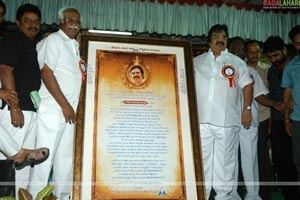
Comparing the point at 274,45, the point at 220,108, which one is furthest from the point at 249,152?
the point at 274,45

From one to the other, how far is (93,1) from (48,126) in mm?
3008

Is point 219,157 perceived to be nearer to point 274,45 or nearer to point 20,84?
Answer: point 274,45

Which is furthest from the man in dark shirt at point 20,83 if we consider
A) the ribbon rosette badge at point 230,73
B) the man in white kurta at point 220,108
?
the ribbon rosette badge at point 230,73

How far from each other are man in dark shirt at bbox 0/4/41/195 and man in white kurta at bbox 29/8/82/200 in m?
0.07

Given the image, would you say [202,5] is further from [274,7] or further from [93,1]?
[93,1]

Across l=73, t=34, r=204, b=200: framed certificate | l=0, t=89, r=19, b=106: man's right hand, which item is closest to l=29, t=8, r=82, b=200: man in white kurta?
l=73, t=34, r=204, b=200: framed certificate

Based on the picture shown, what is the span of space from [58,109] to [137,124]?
59 centimetres

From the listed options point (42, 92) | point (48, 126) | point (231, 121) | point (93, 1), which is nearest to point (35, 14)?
point (42, 92)

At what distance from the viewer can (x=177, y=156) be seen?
8.36ft

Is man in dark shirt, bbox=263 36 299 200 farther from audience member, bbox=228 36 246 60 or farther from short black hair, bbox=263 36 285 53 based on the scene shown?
audience member, bbox=228 36 246 60

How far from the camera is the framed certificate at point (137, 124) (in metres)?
2.42

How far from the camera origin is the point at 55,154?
253 centimetres

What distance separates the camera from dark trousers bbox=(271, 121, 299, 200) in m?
3.18

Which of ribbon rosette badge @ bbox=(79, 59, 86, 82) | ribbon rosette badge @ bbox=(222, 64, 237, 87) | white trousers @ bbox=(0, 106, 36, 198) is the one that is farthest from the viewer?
ribbon rosette badge @ bbox=(222, 64, 237, 87)
